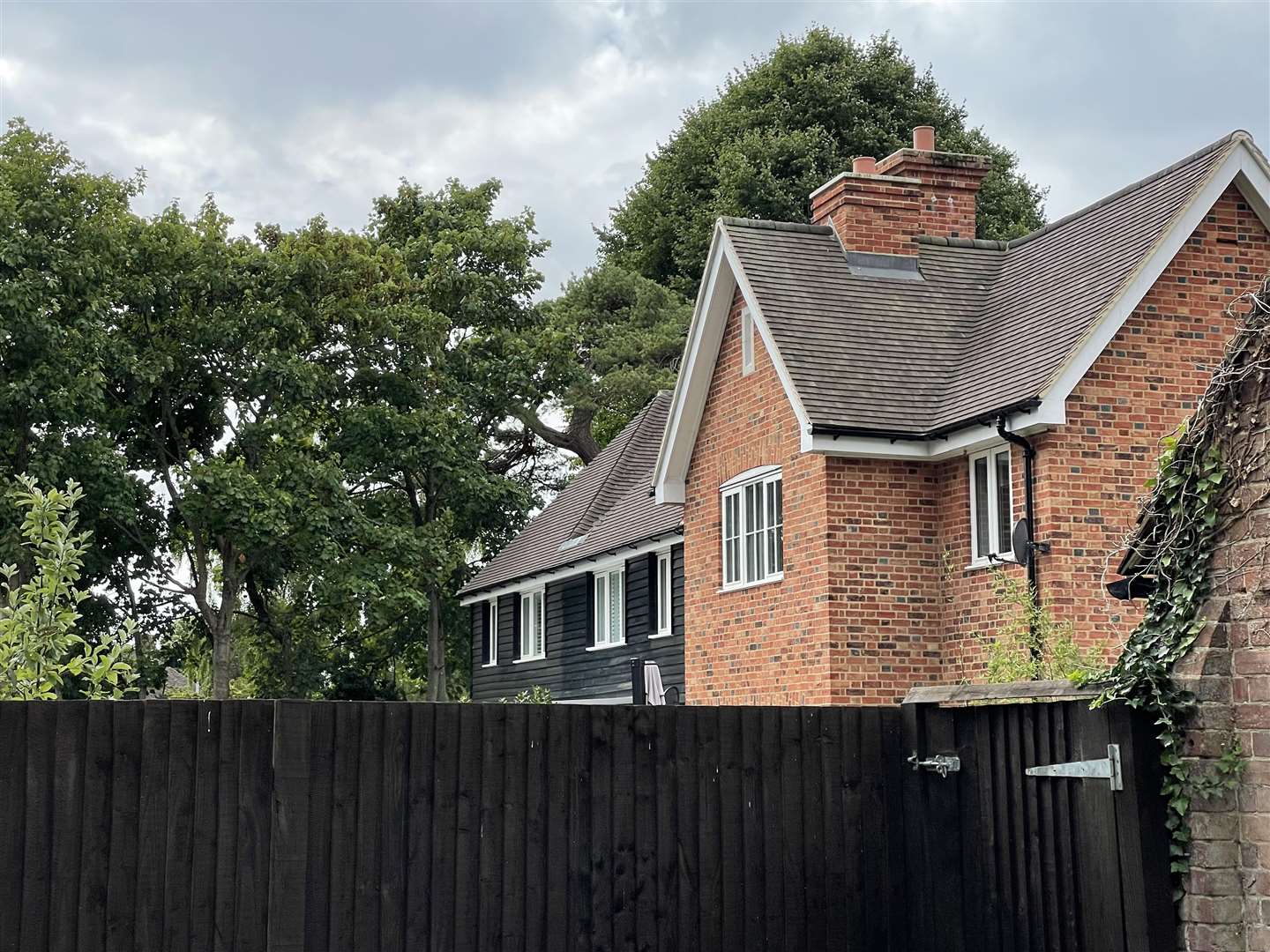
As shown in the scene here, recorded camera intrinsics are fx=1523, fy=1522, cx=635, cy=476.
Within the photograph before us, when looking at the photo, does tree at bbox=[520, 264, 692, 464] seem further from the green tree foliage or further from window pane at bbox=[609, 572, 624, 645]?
the green tree foliage

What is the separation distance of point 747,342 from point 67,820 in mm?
13504

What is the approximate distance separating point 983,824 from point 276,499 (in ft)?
87.3

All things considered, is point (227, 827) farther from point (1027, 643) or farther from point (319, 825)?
point (1027, 643)

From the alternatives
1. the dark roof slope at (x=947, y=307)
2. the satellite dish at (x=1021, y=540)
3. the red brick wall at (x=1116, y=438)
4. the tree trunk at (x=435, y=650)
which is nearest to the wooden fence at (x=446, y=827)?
the satellite dish at (x=1021, y=540)

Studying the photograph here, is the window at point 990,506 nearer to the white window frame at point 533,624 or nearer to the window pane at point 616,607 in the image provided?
the window pane at point 616,607

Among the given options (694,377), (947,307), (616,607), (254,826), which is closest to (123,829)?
(254,826)

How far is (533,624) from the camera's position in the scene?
3231 centimetres

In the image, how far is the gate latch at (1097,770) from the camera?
7062 mm

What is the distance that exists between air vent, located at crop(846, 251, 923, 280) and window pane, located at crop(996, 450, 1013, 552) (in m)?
3.88

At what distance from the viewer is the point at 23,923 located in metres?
6.92

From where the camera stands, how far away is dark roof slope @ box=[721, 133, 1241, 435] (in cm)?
1692

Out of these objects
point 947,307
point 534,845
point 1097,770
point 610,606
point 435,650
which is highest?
point 947,307

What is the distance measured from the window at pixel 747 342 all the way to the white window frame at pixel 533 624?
13195 millimetres

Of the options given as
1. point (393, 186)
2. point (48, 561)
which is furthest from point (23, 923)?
point (393, 186)
